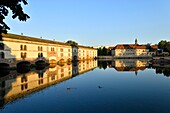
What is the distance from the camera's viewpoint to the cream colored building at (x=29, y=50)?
48375mm

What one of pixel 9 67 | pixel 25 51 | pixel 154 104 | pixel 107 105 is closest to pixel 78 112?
pixel 107 105

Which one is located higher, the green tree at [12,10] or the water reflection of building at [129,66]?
the green tree at [12,10]

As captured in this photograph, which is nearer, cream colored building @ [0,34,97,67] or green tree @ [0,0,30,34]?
green tree @ [0,0,30,34]

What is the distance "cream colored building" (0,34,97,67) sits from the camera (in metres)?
48.4

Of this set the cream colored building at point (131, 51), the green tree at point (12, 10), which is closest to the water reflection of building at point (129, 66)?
the green tree at point (12, 10)

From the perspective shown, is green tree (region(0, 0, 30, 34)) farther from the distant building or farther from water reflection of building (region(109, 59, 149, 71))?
the distant building

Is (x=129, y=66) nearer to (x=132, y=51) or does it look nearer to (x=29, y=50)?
(x=29, y=50)

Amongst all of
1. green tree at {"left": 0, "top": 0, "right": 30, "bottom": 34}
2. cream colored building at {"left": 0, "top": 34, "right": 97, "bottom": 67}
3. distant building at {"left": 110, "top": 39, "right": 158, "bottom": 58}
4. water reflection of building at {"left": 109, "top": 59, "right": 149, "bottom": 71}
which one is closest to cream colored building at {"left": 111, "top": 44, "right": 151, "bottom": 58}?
distant building at {"left": 110, "top": 39, "right": 158, "bottom": 58}

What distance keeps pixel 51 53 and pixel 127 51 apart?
95.8m

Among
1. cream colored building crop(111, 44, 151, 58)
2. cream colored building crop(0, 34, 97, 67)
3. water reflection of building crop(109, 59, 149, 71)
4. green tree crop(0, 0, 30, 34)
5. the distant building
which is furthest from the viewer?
the distant building

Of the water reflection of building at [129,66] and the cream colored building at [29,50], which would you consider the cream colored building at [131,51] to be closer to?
the cream colored building at [29,50]

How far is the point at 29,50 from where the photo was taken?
192 ft

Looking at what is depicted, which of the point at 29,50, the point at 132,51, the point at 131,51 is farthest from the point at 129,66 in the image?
the point at 132,51

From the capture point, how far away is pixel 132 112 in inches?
581
